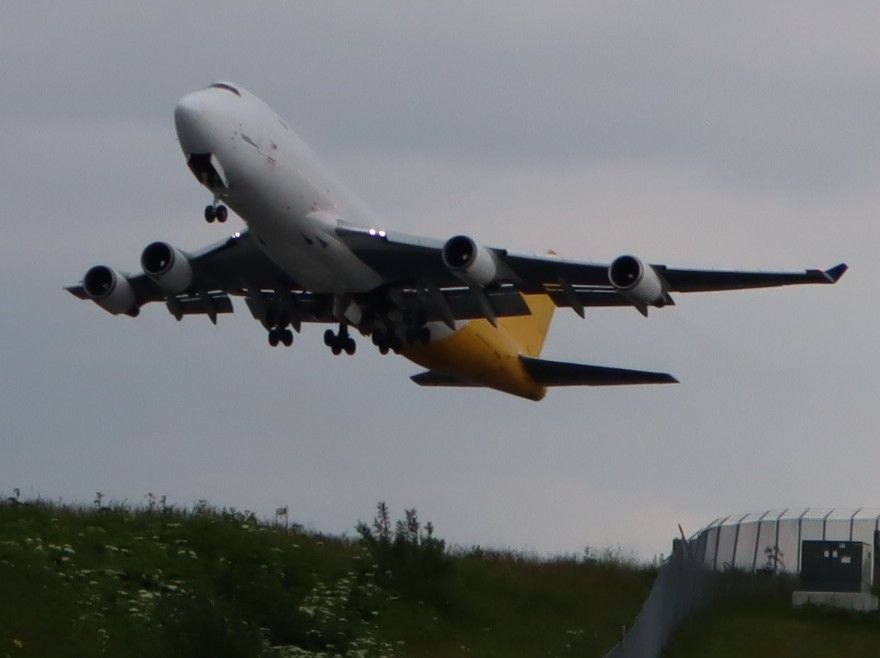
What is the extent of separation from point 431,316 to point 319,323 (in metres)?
3.65

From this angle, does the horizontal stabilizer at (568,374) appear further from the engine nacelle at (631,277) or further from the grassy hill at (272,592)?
the engine nacelle at (631,277)

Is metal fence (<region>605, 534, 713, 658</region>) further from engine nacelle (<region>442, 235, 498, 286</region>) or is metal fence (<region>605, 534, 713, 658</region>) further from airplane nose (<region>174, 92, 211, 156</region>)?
airplane nose (<region>174, 92, 211, 156</region>)

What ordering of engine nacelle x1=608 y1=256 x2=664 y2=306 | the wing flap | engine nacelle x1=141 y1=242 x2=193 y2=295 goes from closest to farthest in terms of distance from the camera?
engine nacelle x1=608 y1=256 x2=664 y2=306 → engine nacelle x1=141 y1=242 x2=193 y2=295 → the wing flap

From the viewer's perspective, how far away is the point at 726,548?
197 ft

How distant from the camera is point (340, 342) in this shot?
5412 centimetres

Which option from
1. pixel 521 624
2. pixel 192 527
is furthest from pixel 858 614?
pixel 192 527

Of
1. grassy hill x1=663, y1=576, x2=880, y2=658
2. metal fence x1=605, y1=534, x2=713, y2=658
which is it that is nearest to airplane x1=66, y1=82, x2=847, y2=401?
metal fence x1=605, y1=534, x2=713, y2=658

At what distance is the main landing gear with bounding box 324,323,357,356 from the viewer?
177ft

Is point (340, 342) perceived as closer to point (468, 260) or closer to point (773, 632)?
point (468, 260)

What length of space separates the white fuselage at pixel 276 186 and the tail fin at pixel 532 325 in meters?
8.65

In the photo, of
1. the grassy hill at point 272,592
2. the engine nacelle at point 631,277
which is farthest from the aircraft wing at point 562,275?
the grassy hill at point 272,592

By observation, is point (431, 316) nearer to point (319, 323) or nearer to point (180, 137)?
point (319, 323)

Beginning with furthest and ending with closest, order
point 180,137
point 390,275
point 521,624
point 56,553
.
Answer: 1. point 521,624
2. point 56,553
3. point 390,275
4. point 180,137

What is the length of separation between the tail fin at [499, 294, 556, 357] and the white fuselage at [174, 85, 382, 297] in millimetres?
8654
